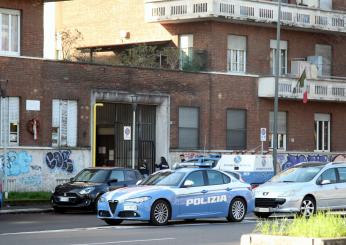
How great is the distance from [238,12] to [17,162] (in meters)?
13.5

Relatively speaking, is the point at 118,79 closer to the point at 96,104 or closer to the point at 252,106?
the point at 96,104

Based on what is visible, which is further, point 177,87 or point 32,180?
point 177,87

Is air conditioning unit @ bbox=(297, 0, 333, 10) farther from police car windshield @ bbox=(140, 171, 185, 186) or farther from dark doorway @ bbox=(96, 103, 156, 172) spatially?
police car windshield @ bbox=(140, 171, 185, 186)

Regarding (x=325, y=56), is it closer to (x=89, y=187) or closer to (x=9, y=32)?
(x=9, y=32)

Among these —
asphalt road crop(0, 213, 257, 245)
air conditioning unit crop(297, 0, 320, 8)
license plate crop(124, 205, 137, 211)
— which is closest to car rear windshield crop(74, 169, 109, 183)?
asphalt road crop(0, 213, 257, 245)

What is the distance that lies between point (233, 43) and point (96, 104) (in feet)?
29.3

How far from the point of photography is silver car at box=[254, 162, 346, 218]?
84.7ft

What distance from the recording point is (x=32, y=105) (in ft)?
121

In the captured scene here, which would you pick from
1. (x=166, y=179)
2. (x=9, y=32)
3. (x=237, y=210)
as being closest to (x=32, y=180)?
(x=9, y=32)

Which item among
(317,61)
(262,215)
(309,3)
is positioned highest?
(309,3)

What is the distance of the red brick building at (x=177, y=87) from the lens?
37000 millimetres

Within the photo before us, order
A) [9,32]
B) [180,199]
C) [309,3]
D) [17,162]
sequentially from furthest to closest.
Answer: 1. [309,3]
2. [9,32]
3. [17,162]
4. [180,199]

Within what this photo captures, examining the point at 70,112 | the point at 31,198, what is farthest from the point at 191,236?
the point at 70,112

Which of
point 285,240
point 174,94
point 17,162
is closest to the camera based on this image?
point 285,240
